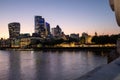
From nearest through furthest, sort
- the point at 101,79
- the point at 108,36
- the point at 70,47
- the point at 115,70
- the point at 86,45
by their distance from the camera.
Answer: the point at 101,79
the point at 115,70
the point at 108,36
the point at 86,45
the point at 70,47

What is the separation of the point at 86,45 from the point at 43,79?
143934 millimetres

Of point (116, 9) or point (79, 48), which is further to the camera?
point (79, 48)

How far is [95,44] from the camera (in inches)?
6619

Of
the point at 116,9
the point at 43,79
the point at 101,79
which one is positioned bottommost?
the point at 43,79

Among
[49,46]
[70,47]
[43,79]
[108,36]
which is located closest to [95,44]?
[108,36]

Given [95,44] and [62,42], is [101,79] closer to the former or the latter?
[95,44]

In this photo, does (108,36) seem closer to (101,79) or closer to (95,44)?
(95,44)

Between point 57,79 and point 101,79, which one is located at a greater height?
point 101,79

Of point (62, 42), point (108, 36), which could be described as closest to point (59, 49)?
point (62, 42)

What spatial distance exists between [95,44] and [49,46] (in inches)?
1522

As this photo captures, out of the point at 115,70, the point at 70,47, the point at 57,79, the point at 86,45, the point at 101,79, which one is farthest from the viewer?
the point at 70,47

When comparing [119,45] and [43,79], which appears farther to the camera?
[43,79]

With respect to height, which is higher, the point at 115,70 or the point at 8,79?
the point at 115,70

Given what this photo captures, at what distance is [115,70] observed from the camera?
6.36 feet
